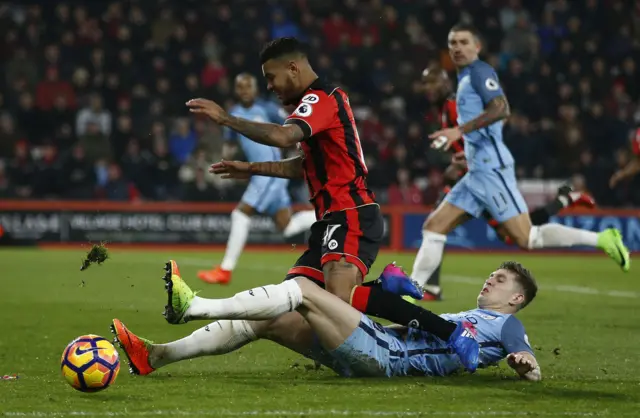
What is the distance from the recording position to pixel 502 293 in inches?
245

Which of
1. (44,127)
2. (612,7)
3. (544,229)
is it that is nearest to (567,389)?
(544,229)

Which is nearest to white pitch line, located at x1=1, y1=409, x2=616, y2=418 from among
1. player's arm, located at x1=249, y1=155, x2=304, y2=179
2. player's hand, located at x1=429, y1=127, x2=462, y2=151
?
player's arm, located at x1=249, y1=155, x2=304, y2=179

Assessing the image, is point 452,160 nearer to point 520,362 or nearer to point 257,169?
point 257,169

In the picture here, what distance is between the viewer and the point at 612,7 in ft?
75.1

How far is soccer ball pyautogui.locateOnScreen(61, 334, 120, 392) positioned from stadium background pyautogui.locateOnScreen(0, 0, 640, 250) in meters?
14.1

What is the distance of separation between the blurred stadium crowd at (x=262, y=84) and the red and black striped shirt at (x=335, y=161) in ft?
42.6

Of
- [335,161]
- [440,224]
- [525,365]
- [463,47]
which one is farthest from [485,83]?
[525,365]

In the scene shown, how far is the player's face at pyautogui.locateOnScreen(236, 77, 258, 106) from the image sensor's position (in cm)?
1333

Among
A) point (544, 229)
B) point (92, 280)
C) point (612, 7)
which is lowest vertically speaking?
point (92, 280)

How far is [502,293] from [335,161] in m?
1.19

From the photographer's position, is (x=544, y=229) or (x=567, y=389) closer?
(x=567, y=389)

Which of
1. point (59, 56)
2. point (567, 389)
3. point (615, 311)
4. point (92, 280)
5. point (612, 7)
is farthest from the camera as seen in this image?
point (612, 7)

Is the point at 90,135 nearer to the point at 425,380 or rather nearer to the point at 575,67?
the point at 575,67

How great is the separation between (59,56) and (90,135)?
2.39m
